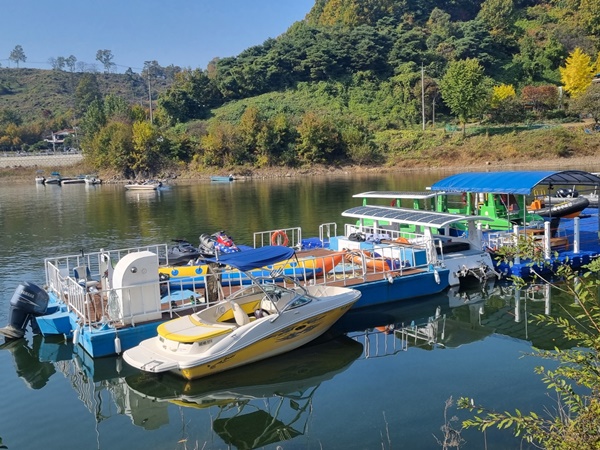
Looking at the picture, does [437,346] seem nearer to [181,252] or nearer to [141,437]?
[141,437]

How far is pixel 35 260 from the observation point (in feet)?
96.2

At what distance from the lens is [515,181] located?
23422 mm

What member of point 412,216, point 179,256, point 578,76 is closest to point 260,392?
point 179,256

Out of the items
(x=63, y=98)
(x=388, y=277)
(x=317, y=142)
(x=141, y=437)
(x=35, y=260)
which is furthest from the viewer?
(x=63, y=98)

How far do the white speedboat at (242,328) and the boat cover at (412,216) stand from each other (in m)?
5.74

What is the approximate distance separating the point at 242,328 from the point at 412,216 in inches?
402

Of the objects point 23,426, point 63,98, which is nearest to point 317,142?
point 23,426

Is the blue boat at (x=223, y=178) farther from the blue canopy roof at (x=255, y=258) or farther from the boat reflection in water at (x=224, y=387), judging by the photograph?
the blue canopy roof at (x=255, y=258)

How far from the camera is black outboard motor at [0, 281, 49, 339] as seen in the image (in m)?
16.3

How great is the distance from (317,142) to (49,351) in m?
75.5

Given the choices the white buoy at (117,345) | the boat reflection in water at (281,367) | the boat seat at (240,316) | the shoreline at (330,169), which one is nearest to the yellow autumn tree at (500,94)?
the shoreline at (330,169)

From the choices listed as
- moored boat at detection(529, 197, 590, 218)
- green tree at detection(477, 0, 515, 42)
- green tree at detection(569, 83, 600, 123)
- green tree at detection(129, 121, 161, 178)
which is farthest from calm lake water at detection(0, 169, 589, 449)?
green tree at detection(477, 0, 515, 42)

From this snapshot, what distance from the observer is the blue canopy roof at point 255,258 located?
14.5 meters

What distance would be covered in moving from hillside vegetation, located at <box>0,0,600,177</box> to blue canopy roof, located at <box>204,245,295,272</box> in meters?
67.9
